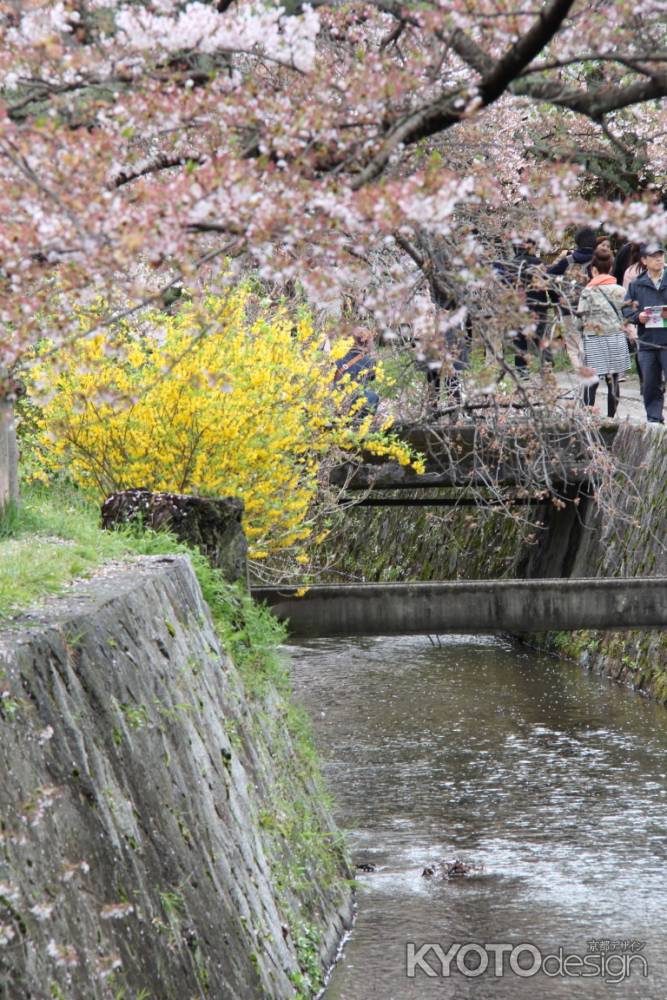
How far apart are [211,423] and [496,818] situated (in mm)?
3813

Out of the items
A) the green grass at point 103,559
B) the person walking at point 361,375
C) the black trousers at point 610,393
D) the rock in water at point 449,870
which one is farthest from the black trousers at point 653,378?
the green grass at point 103,559

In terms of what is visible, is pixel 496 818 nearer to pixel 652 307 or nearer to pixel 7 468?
pixel 7 468

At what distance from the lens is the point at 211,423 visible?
9891 mm

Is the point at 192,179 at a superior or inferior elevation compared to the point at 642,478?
superior

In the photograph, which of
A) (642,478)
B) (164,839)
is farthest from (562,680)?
(164,839)

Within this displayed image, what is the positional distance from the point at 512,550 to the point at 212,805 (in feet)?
46.3

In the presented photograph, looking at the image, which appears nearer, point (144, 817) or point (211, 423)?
point (144, 817)

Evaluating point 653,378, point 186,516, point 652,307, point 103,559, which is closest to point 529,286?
point 103,559

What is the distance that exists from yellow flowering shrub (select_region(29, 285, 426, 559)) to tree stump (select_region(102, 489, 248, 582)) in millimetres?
864

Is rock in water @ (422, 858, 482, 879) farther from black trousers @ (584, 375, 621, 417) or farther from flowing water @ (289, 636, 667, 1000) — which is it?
black trousers @ (584, 375, 621, 417)

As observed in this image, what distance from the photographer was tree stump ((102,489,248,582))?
8.54 meters

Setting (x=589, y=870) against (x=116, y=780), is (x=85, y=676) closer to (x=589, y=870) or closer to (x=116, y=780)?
(x=116, y=780)

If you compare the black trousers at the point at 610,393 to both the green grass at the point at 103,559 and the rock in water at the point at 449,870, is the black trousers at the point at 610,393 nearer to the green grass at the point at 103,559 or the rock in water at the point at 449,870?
the rock in water at the point at 449,870

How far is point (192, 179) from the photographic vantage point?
4469 mm
